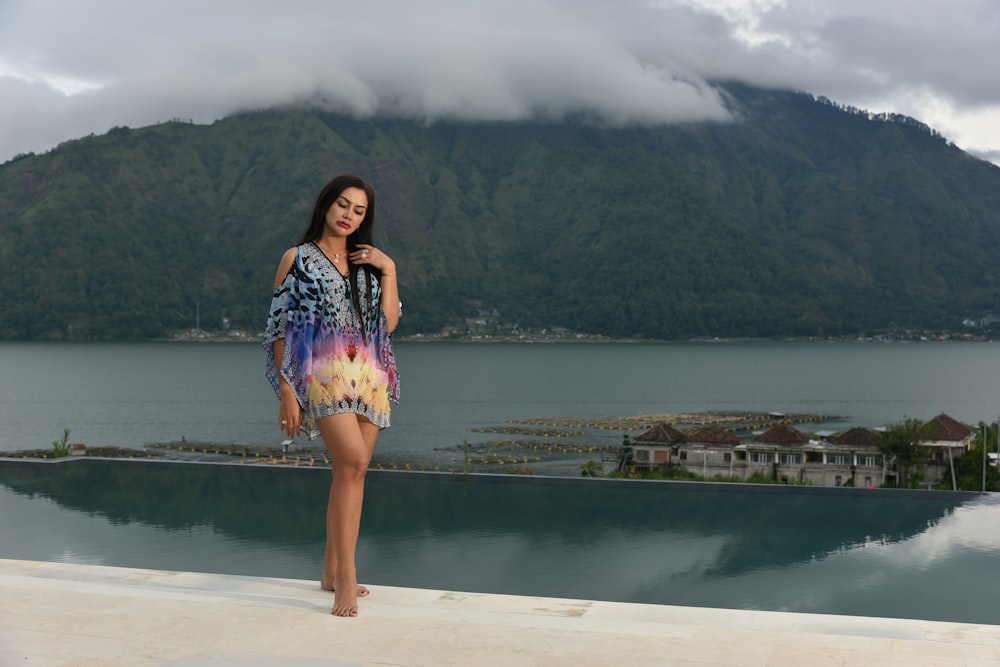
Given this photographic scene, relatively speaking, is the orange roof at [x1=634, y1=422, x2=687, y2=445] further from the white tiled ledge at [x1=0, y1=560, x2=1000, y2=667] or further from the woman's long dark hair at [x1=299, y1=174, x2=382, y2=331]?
the woman's long dark hair at [x1=299, y1=174, x2=382, y2=331]

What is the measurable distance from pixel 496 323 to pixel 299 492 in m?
168

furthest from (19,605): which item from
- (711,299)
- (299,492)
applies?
(711,299)

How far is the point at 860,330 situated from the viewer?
196m

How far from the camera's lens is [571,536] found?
14.6m

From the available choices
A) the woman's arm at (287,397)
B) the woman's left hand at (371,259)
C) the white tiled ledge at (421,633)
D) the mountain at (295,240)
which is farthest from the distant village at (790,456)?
the mountain at (295,240)

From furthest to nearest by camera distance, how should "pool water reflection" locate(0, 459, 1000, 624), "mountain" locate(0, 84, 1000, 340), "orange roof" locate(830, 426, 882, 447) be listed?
"mountain" locate(0, 84, 1000, 340)
"orange roof" locate(830, 426, 882, 447)
"pool water reflection" locate(0, 459, 1000, 624)

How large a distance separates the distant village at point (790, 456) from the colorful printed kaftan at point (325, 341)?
22.0 meters

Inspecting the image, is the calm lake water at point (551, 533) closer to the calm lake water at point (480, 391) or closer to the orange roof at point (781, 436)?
the orange roof at point (781, 436)

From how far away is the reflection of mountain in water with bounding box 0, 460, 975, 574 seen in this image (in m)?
14.5

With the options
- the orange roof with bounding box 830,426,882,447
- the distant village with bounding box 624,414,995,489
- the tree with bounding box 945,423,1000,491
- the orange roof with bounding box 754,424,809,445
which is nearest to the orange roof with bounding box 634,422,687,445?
the distant village with bounding box 624,414,995,489

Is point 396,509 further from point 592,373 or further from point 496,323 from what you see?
point 496,323

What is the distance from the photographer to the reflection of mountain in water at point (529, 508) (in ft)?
47.5

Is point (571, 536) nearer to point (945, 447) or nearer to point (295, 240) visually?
point (945, 447)

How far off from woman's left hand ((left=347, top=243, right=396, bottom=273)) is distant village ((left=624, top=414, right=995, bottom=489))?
72.1 feet
